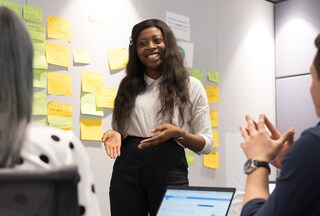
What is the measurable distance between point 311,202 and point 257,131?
238 mm

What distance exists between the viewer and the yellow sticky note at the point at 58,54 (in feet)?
7.74

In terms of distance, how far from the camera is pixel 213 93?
325 centimetres

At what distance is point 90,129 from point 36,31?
58 cm

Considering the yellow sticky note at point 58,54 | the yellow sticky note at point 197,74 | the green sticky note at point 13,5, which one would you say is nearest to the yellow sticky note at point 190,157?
the yellow sticky note at point 197,74

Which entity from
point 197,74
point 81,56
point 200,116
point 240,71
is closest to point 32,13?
point 81,56

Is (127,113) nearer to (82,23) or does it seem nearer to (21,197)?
(82,23)

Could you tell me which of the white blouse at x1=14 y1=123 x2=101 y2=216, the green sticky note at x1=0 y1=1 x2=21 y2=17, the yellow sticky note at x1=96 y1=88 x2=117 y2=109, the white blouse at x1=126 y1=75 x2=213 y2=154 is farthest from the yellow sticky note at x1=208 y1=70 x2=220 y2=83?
the white blouse at x1=14 y1=123 x2=101 y2=216

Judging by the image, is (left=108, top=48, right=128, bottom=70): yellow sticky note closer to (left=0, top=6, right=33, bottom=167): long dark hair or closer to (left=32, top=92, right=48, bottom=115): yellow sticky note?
(left=32, top=92, right=48, bottom=115): yellow sticky note

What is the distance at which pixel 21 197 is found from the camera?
2.14ft

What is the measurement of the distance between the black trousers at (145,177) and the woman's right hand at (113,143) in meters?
0.08

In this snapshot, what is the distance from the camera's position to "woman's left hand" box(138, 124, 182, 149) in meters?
1.72

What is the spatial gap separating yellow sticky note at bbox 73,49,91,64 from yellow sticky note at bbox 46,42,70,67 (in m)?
0.05

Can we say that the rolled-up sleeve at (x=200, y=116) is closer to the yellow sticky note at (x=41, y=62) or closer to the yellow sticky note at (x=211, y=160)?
the yellow sticky note at (x=41, y=62)

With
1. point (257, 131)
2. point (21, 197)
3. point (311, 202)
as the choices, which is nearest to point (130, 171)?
point (257, 131)
